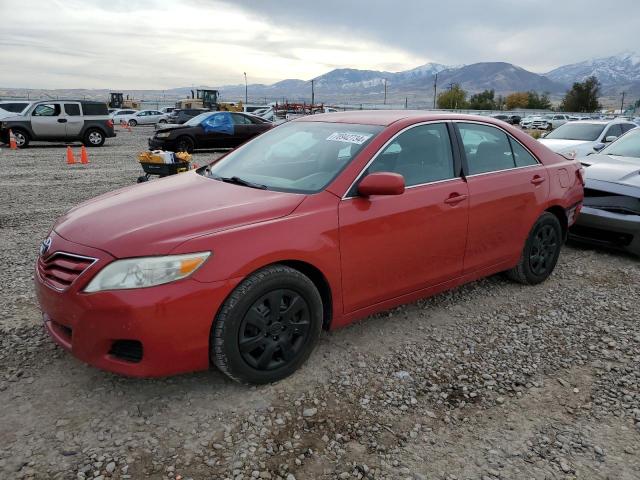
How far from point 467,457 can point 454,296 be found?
207 cm

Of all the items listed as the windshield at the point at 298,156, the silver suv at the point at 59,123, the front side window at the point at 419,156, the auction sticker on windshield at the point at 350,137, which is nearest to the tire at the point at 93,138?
A: the silver suv at the point at 59,123

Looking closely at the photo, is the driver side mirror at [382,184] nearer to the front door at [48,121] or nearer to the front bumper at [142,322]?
the front bumper at [142,322]

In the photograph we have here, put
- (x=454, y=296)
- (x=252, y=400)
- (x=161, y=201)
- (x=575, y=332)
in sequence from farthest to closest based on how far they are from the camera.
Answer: (x=454, y=296)
(x=575, y=332)
(x=161, y=201)
(x=252, y=400)

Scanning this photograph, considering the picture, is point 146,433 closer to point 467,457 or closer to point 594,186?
point 467,457

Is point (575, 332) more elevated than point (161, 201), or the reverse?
point (161, 201)

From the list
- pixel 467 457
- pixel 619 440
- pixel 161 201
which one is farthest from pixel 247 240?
pixel 619 440

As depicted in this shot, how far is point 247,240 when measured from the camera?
2684mm

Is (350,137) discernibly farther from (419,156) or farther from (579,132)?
(579,132)

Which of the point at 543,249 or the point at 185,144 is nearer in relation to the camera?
the point at 543,249

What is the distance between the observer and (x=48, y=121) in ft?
56.5

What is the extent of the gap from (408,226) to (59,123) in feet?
57.2

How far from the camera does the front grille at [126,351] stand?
2557 mm

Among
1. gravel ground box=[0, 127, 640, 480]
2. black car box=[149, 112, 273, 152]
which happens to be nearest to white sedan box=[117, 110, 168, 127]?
black car box=[149, 112, 273, 152]

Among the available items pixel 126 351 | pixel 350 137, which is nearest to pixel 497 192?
pixel 350 137
